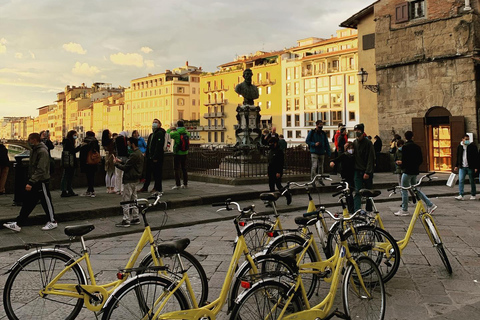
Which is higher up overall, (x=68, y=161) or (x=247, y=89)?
(x=247, y=89)

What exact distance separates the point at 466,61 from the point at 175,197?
13.8 m

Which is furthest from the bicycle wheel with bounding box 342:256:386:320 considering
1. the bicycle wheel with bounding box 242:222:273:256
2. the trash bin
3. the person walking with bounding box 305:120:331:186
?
the person walking with bounding box 305:120:331:186

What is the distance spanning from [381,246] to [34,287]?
3287 millimetres

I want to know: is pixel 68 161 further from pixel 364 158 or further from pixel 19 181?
pixel 364 158

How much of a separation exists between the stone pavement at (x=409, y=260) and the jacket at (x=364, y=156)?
3.58 ft

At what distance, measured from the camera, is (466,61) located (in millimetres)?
18203

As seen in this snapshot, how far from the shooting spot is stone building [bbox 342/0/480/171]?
18.1 meters

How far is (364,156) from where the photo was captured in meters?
8.61

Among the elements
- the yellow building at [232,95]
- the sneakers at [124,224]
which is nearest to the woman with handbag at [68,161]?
the sneakers at [124,224]

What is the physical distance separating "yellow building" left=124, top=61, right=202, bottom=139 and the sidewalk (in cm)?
8308

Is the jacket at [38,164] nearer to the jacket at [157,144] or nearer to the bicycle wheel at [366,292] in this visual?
the jacket at [157,144]

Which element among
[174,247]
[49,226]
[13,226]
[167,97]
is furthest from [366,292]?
[167,97]

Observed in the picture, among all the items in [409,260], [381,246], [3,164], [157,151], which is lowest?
[409,260]

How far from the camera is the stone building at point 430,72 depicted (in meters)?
18.1
